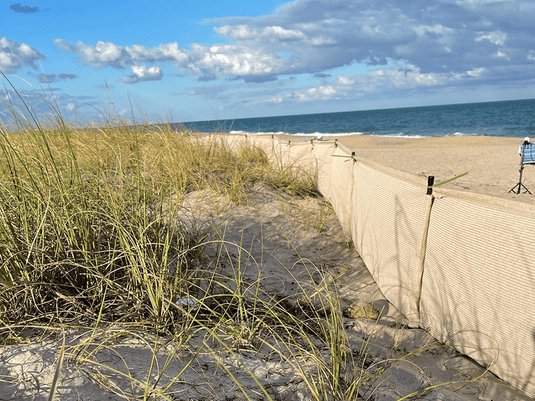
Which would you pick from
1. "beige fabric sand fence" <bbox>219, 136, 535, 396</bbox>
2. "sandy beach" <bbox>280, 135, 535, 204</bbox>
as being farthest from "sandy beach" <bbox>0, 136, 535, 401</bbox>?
"sandy beach" <bbox>280, 135, 535, 204</bbox>

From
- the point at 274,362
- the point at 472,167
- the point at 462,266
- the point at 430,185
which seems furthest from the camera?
the point at 472,167

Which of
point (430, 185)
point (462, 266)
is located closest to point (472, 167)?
point (430, 185)

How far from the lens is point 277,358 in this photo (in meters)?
1.56

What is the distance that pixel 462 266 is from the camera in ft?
5.44

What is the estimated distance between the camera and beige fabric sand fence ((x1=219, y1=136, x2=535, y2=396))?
4.70ft

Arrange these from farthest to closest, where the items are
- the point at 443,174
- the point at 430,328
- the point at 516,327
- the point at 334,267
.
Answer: the point at 443,174 < the point at 334,267 < the point at 430,328 < the point at 516,327

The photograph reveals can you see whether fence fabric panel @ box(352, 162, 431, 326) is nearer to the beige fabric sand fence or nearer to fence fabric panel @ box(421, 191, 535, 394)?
the beige fabric sand fence

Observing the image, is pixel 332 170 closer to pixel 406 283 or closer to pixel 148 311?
pixel 406 283

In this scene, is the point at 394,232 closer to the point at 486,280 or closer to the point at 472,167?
the point at 486,280

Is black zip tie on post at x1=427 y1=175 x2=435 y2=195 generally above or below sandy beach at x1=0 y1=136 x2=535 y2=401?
above

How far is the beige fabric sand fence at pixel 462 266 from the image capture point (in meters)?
1.43

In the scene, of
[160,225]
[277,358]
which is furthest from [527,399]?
[160,225]

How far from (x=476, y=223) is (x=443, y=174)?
23.9 feet

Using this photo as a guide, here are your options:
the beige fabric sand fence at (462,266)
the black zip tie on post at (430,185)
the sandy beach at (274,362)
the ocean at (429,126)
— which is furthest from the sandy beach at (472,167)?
the black zip tie on post at (430,185)
